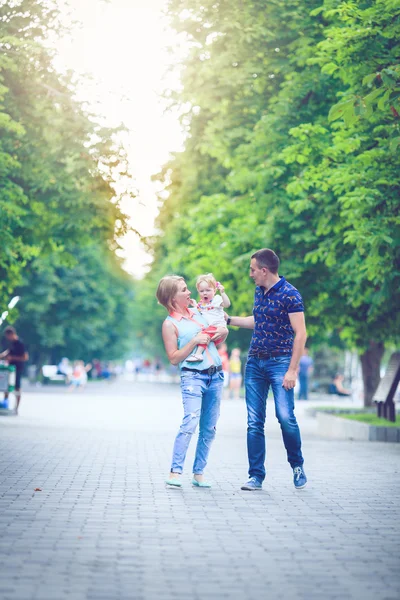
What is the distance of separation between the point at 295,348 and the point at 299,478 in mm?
1244

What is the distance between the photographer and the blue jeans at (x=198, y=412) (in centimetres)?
988

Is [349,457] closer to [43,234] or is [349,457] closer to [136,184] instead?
[136,184]

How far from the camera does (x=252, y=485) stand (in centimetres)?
984

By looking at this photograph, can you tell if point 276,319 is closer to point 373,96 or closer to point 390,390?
point 373,96

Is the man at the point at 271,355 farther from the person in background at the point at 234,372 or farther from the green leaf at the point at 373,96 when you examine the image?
the person in background at the point at 234,372

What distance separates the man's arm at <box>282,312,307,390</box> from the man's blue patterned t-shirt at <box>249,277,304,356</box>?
8 centimetres

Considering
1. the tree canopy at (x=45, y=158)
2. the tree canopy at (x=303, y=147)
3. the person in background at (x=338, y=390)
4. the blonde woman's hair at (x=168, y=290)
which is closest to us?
the blonde woman's hair at (x=168, y=290)

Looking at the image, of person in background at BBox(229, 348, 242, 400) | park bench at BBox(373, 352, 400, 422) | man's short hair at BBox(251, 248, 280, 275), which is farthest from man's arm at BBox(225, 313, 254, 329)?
person in background at BBox(229, 348, 242, 400)

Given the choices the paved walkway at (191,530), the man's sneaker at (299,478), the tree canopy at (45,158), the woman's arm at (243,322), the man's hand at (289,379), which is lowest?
the paved walkway at (191,530)

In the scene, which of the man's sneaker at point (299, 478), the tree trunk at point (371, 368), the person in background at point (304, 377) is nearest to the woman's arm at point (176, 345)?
the man's sneaker at point (299, 478)

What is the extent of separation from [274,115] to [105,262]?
178ft

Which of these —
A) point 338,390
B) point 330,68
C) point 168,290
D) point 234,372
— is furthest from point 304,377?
point 168,290

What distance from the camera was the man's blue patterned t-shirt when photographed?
32.0ft

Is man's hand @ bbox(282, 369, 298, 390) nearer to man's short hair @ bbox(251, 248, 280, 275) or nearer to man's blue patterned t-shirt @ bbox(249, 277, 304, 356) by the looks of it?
man's blue patterned t-shirt @ bbox(249, 277, 304, 356)
